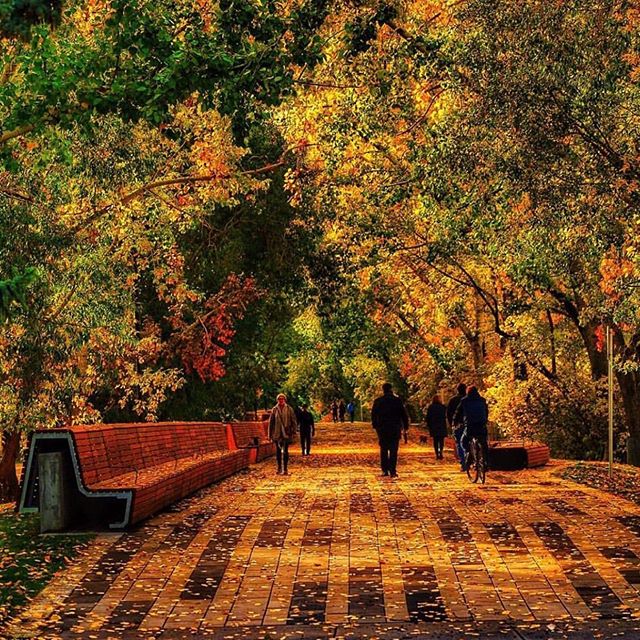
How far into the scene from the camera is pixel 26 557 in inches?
486

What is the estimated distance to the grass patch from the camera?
10359 mm

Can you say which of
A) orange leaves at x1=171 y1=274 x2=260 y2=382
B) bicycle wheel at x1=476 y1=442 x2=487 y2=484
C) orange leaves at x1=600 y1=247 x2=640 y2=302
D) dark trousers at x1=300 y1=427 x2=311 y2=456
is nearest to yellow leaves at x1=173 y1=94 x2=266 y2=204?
bicycle wheel at x1=476 y1=442 x2=487 y2=484

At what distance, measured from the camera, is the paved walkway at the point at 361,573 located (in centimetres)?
902

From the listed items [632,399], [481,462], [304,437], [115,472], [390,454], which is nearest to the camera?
[115,472]

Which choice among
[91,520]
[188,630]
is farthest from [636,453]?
[188,630]

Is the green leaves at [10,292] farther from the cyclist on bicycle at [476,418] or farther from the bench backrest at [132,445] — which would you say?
the cyclist on bicycle at [476,418]

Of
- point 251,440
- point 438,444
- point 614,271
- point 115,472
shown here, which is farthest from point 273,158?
point 115,472

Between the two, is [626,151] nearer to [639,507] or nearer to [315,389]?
[639,507]

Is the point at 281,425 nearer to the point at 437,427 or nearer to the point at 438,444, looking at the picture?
the point at 437,427

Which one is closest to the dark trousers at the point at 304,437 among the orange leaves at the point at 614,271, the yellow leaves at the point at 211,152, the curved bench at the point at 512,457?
the curved bench at the point at 512,457

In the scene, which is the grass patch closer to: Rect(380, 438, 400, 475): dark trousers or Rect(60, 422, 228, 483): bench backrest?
Rect(60, 422, 228, 483): bench backrest

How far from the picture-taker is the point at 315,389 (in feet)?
283

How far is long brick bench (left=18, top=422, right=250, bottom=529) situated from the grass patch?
1.64 ft

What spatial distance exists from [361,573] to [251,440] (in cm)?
2205
